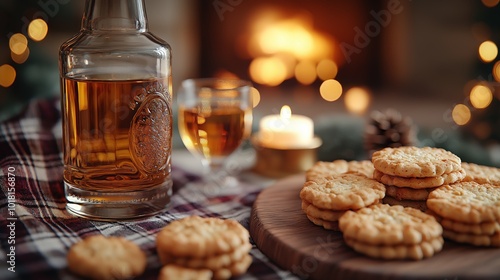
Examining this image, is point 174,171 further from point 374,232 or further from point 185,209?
point 374,232

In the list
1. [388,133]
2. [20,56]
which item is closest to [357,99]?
[388,133]

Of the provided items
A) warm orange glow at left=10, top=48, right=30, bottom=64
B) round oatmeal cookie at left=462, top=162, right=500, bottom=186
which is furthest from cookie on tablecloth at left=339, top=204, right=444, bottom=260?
warm orange glow at left=10, top=48, right=30, bottom=64

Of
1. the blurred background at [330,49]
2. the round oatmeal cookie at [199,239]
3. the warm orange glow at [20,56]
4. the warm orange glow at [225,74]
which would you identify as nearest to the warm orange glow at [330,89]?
the blurred background at [330,49]

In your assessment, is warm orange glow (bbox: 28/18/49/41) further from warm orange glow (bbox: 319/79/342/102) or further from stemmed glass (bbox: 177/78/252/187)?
warm orange glow (bbox: 319/79/342/102)

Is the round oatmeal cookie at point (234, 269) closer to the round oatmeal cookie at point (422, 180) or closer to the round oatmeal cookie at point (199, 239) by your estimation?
the round oatmeal cookie at point (199, 239)

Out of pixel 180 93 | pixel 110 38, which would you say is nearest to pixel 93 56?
pixel 110 38

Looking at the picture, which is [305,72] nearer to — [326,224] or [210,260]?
[326,224]
